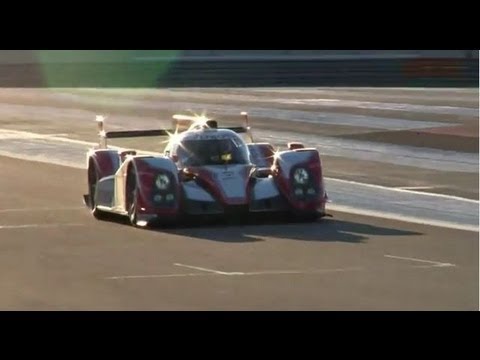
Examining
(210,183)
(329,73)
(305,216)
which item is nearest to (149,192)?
(210,183)

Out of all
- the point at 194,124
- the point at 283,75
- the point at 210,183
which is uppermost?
the point at 194,124

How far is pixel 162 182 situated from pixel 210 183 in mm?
593

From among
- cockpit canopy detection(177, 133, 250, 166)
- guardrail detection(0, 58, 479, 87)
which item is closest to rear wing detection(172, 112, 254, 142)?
cockpit canopy detection(177, 133, 250, 166)

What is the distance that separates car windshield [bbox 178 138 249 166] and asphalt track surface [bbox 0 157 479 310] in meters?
A: 0.93

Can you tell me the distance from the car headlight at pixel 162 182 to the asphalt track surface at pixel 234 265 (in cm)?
55

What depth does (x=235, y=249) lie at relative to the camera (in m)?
16.3

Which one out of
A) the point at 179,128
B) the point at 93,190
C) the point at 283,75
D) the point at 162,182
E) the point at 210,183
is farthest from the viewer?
the point at 283,75

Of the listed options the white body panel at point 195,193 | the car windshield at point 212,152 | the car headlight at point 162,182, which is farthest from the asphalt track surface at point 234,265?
the car windshield at point 212,152

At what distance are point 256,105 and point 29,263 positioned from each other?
93.1 ft

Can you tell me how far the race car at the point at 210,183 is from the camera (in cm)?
1794

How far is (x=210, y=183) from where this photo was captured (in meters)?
18.0

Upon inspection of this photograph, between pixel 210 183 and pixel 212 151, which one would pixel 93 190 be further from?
pixel 210 183

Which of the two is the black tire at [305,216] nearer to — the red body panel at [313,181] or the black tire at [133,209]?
the red body panel at [313,181]
